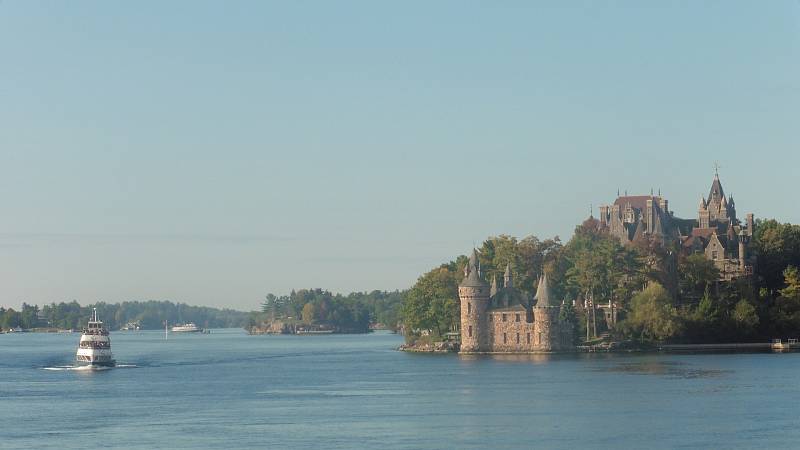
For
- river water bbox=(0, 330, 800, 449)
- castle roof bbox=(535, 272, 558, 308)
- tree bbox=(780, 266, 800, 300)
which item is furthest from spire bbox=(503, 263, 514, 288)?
tree bbox=(780, 266, 800, 300)

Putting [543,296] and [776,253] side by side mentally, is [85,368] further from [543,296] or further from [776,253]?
[776,253]

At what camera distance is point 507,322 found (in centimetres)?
12525

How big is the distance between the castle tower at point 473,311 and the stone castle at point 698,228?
22.9m

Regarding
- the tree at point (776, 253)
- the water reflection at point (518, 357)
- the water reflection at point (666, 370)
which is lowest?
the water reflection at point (666, 370)

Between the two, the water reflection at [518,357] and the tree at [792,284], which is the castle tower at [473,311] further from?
the tree at [792,284]

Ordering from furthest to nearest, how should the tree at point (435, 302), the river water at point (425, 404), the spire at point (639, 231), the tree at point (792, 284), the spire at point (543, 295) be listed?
the spire at point (639, 231)
the tree at point (435, 302)
the tree at point (792, 284)
the spire at point (543, 295)
the river water at point (425, 404)

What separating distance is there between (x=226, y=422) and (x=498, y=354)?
54.4m

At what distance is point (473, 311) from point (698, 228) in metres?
41.6

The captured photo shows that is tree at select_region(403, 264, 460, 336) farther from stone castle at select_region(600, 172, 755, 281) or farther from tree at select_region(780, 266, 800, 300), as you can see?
tree at select_region(780, 266, 800, 300)

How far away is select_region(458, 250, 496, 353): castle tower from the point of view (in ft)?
411

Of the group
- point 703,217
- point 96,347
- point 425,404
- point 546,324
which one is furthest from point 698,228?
point 425,404

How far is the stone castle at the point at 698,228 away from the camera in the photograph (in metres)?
145

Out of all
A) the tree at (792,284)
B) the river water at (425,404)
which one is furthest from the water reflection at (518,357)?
the tree at (792,284)

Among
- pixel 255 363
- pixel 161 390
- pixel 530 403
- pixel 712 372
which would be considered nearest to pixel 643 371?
pixel 712 372
